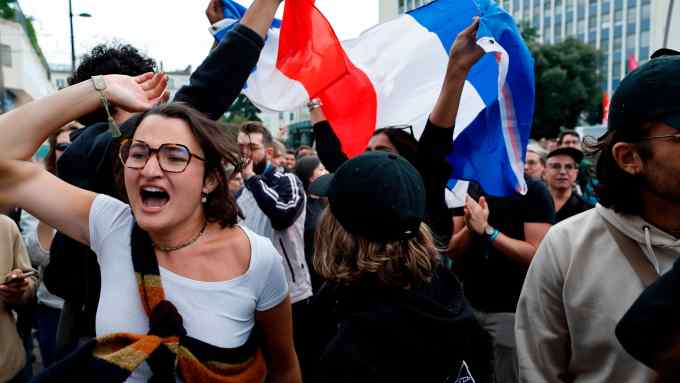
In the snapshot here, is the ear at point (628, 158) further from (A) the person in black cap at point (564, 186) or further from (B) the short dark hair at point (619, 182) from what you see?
(A) the person in black cap at point (564, 186)

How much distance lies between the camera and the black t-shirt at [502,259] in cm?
346

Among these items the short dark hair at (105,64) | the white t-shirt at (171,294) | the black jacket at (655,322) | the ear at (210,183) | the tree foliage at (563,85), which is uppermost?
the short dark hair at (105,64)

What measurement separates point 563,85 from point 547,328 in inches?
1872

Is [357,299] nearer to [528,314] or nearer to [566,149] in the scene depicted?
[528,314]

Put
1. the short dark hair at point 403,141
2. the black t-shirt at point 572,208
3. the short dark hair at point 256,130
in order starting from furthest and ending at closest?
the short dark hair at point 256,130 → the black t-shirt at point 572,208 → the short dark hair at point 403,141

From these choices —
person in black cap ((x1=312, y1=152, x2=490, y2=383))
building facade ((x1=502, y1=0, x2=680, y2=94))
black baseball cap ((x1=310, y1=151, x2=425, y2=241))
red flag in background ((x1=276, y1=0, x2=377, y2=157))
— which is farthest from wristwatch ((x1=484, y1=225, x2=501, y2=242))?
building facade ((x1=502, y1=0, x2=680, y2=94))

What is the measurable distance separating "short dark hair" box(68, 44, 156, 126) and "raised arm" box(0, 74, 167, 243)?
589 mm

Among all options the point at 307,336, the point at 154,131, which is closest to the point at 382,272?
the point at 154,131

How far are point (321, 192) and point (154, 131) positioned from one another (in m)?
0.67

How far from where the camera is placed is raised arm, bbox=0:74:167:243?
1688 mm

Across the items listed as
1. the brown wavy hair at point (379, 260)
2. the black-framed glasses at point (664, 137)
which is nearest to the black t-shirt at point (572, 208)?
the black-framed glasses at point (664, 137)

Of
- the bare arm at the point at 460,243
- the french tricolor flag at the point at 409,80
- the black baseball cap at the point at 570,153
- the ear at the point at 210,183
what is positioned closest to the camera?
the ear at the point at 210,183

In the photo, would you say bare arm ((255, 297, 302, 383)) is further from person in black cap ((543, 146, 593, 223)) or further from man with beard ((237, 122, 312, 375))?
person in black cap ((543, 146, 593, 223))

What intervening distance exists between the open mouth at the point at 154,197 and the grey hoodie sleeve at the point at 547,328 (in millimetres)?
1339
